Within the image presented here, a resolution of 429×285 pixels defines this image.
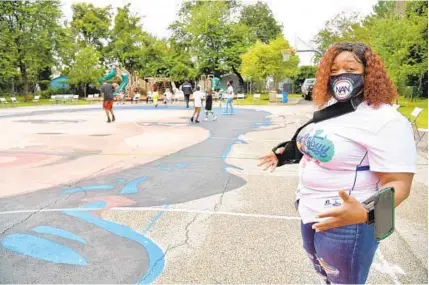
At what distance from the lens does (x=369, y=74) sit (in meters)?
1.91

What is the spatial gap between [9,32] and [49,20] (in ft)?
14.4

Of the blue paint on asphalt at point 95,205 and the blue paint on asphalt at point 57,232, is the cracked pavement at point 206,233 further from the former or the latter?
the blue paint on asphalt at point 95,205

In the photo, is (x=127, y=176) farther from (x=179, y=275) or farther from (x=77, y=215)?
(x=179, y=275)

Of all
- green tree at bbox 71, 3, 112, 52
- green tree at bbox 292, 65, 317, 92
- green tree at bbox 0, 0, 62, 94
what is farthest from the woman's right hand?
green tree at bbox 71, 3, 112, 52

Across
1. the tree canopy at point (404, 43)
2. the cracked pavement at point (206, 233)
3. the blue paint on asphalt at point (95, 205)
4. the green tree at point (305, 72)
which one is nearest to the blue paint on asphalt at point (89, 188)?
the cracked pavement at point (206, 233)

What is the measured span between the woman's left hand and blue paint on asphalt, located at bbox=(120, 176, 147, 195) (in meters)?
4.67

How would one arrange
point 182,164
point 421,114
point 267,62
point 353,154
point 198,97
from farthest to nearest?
point 267,62, point 421,114, point 198,97, point 182,164, point 353,154

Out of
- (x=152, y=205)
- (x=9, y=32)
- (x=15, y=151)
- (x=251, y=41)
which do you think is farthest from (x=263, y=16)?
(x=152, y=205)

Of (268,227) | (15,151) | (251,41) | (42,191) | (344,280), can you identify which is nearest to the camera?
(344,280)

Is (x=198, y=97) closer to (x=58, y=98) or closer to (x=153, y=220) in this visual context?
Result: (x=153, y=220)

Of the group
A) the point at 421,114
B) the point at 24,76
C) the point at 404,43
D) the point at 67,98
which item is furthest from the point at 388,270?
the point at 24,76

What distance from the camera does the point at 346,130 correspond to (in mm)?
1837

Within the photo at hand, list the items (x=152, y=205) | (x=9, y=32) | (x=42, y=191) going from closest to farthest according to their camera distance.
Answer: (x=152, y=205), (x=42, y=191), (x=9, y=32)

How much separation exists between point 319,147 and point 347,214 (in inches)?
14.6
